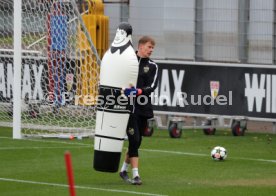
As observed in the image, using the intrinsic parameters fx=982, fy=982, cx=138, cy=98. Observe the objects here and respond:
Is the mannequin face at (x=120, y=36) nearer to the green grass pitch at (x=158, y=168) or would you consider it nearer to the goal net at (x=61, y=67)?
the green grass pitch at (x=158, y=168)

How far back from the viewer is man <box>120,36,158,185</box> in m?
13.7

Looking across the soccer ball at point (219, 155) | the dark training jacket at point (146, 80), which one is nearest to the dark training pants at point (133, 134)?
the dark training jacket at point (146, 80)

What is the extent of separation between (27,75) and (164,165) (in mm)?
6987

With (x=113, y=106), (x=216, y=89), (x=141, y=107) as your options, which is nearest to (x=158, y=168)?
(x=141, y=107)

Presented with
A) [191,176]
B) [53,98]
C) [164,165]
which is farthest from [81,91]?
[191,176]

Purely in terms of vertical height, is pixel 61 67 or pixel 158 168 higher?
pixel 61 67

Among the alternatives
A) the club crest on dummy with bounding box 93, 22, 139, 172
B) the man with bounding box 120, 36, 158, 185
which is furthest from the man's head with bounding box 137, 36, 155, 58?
the club crest on dummy with bounding box 93, 22, 139, 172

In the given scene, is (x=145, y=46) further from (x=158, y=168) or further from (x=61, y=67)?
(x=61, y=67)

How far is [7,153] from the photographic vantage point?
672 inches

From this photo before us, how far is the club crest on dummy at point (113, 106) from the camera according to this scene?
13242mm

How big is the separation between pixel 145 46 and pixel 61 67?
271 inches

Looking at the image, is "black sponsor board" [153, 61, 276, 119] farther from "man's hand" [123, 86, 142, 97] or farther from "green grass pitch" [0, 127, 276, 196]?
"man's hand" [123, 86, 142, 97]

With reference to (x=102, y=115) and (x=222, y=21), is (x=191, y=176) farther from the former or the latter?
(x=222, y=21)

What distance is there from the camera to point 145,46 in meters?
13.9
